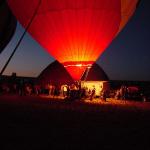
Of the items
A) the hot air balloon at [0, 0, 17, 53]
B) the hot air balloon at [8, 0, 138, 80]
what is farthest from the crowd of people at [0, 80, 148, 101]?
the hot air balloon at [0, 0, 17, 53]

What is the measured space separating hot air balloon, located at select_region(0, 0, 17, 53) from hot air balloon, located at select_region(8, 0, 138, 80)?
149 centimetres

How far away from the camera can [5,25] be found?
16.9 m

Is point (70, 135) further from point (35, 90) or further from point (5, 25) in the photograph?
point (35, 90)

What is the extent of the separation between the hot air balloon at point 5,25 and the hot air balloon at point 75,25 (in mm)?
1491

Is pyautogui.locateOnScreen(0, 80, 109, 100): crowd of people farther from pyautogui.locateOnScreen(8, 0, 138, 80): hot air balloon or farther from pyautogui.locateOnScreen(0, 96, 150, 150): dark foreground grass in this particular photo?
pyautogui.locateOnScreen(0, 96, 150, 150): dark foreground grass

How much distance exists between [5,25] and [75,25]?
159 inches

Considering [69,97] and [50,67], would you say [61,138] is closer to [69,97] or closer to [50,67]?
[69,97]

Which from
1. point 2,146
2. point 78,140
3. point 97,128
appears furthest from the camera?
point 97,128

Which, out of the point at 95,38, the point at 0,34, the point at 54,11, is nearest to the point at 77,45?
the point at 95,38

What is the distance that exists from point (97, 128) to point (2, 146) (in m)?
2.93

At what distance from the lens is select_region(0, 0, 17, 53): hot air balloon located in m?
16.7

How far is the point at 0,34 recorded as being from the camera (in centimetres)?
1658

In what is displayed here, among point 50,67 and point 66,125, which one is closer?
point 66,125

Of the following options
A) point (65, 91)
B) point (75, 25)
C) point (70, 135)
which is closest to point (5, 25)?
point (75, 25)
